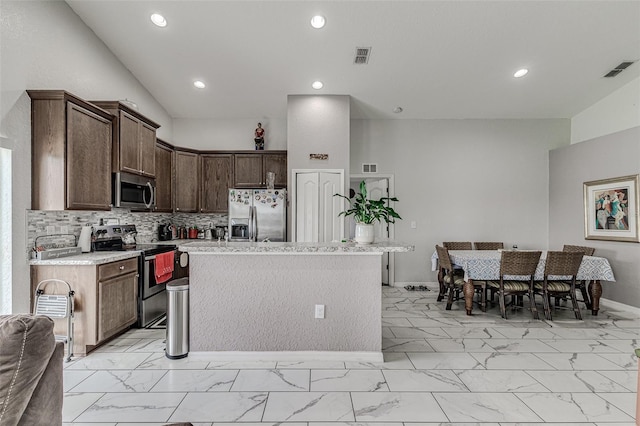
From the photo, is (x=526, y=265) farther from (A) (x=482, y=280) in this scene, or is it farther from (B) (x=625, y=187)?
(B) (x=625, y=187)

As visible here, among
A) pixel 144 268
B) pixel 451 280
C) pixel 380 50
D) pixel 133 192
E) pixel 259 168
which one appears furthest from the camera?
pixel 259 168

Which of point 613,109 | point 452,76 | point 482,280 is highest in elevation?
point 452,76

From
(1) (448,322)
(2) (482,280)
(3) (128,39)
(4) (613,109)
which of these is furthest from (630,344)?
(3) (128,39)

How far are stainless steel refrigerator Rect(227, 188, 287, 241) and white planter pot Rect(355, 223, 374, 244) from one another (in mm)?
2060

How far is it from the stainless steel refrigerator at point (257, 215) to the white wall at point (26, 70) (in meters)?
2.19

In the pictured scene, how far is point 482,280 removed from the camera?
3.85 meters

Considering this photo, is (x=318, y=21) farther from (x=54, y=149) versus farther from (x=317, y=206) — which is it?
(x=54, y=149)

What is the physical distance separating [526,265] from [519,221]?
2255 mm

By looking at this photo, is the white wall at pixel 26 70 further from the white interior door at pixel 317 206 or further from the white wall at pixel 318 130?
the white interior door at pixel 317 206

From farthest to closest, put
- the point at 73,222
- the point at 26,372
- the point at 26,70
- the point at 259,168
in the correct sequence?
the point at 259,168 → the point at 73,222 → the point at 26,70 → the point at 26,372

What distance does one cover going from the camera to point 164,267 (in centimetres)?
377

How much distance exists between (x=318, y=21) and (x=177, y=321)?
11.0 ft

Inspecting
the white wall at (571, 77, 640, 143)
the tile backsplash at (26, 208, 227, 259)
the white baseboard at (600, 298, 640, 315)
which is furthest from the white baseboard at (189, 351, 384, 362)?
the white wall at (571, 77, 640, 143)

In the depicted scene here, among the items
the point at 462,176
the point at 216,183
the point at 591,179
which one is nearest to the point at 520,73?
the point at 462,176
